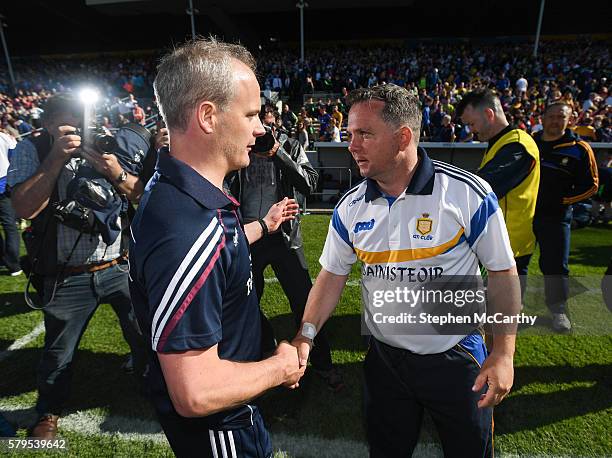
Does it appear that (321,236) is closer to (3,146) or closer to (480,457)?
(3,146)

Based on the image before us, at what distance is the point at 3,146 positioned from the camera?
552 centimetres

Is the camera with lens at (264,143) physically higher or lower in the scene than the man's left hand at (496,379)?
higher

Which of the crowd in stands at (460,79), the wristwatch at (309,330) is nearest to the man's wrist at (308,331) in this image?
the wristwatch at (309,330)

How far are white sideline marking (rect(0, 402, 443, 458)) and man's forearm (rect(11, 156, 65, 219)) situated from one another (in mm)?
1649

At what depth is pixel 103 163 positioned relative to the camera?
8.16 feet

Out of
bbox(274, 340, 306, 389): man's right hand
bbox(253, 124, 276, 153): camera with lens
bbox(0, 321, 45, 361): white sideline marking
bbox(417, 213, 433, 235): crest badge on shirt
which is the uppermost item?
bbox(253, 124, 276, 153): camera with lens

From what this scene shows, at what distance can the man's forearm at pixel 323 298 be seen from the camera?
6.39 feet

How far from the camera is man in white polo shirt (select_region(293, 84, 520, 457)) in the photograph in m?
1.69

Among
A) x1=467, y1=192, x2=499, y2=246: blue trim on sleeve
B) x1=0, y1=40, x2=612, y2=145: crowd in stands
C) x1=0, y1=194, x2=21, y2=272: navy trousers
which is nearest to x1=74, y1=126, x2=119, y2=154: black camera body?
x1=467, y1=192, x2=499, y2=246: blue trim on sleeve

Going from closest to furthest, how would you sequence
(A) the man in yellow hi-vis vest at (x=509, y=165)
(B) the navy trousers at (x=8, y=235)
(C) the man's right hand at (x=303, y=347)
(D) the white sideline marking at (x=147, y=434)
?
1. (C) the man's right hand at (x=303, y=347)
2. (D) the white sideline marking at (x=147, y=434)
3. (A) the man in yellow hi-vis vest at (x=509, y=165)
4. (B) the navy trousers at (x=8, y=235)

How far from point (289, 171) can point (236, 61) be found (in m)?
1.85

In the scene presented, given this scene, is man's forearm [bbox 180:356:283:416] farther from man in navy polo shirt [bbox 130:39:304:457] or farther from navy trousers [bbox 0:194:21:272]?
navy trousers [bbox 0:194:21:272]

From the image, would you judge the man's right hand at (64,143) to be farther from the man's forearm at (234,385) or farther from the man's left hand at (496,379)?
the man's left hand at (496,379)

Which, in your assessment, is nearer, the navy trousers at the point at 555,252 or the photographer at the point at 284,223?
the photographer at the point at 284,223
